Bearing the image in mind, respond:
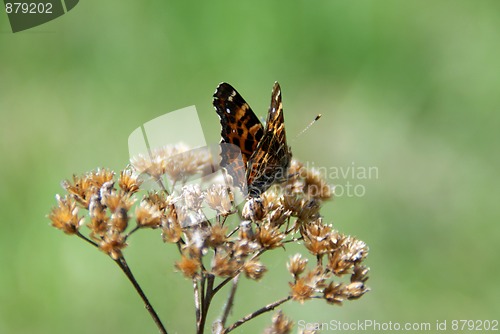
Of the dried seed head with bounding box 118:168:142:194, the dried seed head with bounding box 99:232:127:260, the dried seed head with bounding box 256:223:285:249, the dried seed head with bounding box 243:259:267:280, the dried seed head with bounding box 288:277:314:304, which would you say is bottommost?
the dried seed head with bounding box 288:277:314:304

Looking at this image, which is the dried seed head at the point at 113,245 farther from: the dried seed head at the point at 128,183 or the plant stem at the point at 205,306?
the dried seed head at the point at 128,183

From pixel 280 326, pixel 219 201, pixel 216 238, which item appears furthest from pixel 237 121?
pixel 280 326

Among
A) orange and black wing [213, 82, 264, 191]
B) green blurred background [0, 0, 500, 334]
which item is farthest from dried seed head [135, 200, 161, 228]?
green blurred background [0, 0, 500, 334]

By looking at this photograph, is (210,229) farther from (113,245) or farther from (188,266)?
(113,245)

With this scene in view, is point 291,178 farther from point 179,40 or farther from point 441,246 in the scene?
point 179,40

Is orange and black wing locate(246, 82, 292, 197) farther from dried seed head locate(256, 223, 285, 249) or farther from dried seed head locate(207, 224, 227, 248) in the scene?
dried seed head locate(207, 224, 227, 248)

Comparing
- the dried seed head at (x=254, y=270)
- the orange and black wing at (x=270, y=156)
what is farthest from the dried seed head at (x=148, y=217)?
the orange and black wing at (x=270, y=156)
